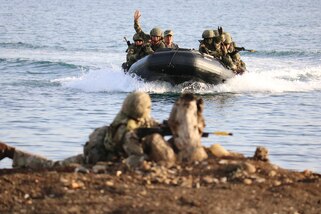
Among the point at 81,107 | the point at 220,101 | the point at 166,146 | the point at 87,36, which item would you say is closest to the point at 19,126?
the point at 81,107

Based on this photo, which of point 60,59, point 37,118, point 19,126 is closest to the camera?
point 19,126

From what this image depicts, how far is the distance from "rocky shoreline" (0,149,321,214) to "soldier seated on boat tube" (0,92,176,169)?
137 mm

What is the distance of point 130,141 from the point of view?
10586mm

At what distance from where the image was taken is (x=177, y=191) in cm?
980

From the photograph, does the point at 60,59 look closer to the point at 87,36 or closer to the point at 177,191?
the point at 87,36

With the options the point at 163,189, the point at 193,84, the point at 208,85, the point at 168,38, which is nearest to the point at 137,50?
the point at 168,38

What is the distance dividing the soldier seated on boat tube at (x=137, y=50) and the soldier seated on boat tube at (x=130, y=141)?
13688mm

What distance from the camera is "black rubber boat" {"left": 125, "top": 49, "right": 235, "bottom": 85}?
77.9 feet

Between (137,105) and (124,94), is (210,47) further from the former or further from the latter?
(137,105)

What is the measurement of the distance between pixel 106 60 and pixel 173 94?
12687mm

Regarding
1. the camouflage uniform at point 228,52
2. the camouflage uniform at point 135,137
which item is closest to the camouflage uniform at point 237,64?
the camouflage uniform at point 228,52

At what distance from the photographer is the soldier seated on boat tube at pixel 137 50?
81.6 feet

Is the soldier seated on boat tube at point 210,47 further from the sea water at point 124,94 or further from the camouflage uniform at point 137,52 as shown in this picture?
the camouflage uniform at point 137,52

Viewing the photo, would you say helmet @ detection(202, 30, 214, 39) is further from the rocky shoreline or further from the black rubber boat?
the rocky shoreline
